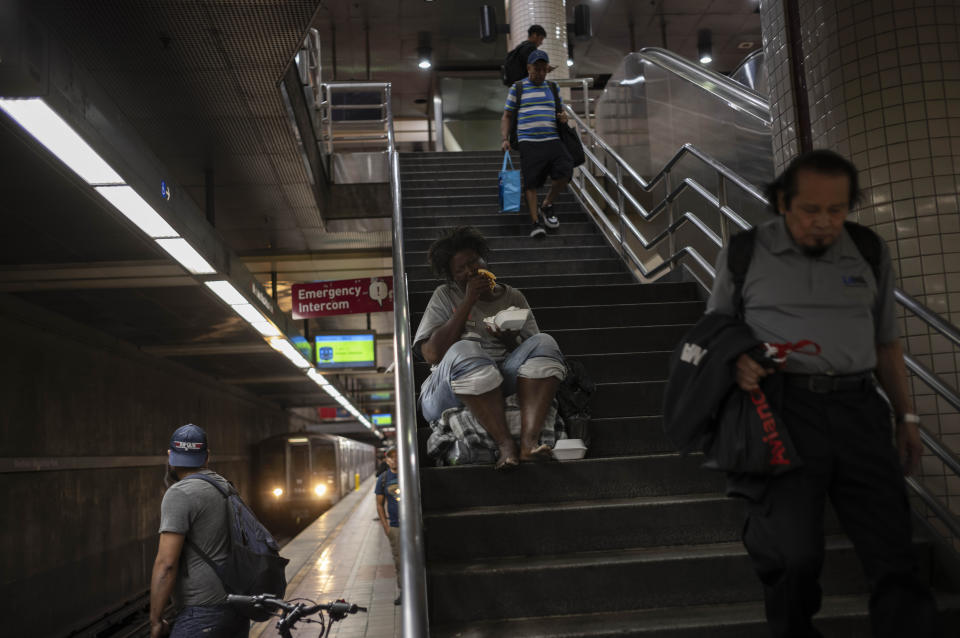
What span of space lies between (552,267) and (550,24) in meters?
→ 7.92

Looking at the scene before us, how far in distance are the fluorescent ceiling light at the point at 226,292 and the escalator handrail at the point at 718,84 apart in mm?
4894

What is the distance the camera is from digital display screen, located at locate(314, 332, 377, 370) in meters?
13.5

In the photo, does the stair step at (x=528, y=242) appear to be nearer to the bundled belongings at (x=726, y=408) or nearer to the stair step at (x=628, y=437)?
the stair step at (x=628, y=437)

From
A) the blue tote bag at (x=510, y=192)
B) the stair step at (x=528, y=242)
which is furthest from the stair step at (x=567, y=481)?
the blue tote bag at (x=510, y=192)

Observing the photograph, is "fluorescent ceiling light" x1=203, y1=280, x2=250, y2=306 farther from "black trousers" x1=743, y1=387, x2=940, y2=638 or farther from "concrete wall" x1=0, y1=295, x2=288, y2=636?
"black trousers" x1=743, y1=387, x2=940, y2=638

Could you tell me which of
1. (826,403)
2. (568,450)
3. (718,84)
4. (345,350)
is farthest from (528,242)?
(345,350)

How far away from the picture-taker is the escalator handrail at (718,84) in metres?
6.13

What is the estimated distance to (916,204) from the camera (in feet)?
11.8

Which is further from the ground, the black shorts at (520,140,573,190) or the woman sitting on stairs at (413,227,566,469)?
the black shorts at (520,140,573,190)

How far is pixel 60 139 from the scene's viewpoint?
425cm

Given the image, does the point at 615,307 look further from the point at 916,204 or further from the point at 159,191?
the point at 159,191

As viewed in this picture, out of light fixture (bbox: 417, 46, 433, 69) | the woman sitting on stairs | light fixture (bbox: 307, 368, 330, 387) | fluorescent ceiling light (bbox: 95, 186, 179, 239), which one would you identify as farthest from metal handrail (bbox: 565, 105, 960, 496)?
light fixture (bbox: 417, 46, 433, 69)

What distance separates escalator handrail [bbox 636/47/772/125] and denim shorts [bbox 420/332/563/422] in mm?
2661

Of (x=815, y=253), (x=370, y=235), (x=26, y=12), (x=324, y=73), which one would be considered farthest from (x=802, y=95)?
(x=324, y=73)
